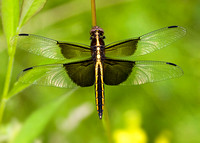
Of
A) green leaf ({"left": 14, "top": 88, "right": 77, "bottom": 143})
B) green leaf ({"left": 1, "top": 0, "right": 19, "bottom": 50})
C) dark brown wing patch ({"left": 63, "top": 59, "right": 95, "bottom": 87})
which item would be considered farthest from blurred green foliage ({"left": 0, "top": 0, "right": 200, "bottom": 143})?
green leaf ({"left": 1, "top": 0, "right": 19, "bottom": 50})

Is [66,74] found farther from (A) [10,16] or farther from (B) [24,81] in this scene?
(A) [10,16]

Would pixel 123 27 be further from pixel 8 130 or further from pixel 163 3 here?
pixel 8 130

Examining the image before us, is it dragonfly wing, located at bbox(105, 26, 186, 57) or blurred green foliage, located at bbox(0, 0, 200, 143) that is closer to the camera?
dragonfly wing, located at bbox(105, 26, 186, 57)

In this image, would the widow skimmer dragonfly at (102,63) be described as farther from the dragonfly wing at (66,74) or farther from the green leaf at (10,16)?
the green leaf at (10,16)


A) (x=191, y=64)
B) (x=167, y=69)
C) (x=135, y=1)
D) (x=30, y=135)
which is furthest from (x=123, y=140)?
(x=135, y=1)

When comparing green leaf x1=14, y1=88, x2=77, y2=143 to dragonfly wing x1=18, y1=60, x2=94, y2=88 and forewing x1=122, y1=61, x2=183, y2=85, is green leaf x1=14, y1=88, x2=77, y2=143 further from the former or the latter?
forewing x1=122, y1=61, x2=183, y2=85

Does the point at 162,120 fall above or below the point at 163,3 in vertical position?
below

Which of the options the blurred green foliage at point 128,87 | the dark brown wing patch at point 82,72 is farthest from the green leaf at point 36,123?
the blurred green foliage at point 128,87

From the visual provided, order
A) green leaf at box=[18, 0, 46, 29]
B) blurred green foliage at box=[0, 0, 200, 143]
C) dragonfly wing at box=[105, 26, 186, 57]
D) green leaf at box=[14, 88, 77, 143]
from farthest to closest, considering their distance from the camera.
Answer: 1. blurred green foliage at box=[0, 0, 200, 143]
2. dragonfly wing at box=[105, 26, 186, 57]
3. green leaf at box=[14, 88, 77, 143]
4. green leaf at box=[18, 0, 46, 29]
